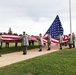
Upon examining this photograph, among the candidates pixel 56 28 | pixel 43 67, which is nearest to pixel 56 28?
pixel 56 28

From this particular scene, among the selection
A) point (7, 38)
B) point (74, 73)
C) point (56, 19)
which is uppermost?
point (56, 19)

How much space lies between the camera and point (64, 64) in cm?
1526

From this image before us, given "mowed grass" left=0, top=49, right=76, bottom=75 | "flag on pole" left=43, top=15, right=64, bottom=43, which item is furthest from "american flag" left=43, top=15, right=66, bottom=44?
"mowed grass" left=0, top=49, right=76, bottom=75

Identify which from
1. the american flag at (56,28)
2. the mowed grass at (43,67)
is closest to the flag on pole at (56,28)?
the american flag at (56,28)

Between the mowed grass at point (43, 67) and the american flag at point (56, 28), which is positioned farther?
the american flag at point (56, 28)

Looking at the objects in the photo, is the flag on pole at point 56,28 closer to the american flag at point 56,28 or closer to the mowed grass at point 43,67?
the american flag at point 56,28

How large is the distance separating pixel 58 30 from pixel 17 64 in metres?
14.0

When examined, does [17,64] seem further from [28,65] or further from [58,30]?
[58,30]

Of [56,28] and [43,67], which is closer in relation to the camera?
[43,67]

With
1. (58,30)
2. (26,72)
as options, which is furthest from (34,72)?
(58,30)

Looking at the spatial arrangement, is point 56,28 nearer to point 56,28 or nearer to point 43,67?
point 56,28

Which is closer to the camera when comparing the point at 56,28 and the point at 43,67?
the point at 43,67

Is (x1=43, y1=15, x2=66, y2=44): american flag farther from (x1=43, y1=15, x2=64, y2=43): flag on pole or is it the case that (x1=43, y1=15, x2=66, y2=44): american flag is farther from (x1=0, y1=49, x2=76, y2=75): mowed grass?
(x1=0, y1=49, x2=76, y2=75): mowed grass

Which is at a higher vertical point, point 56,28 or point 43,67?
point 56,28
